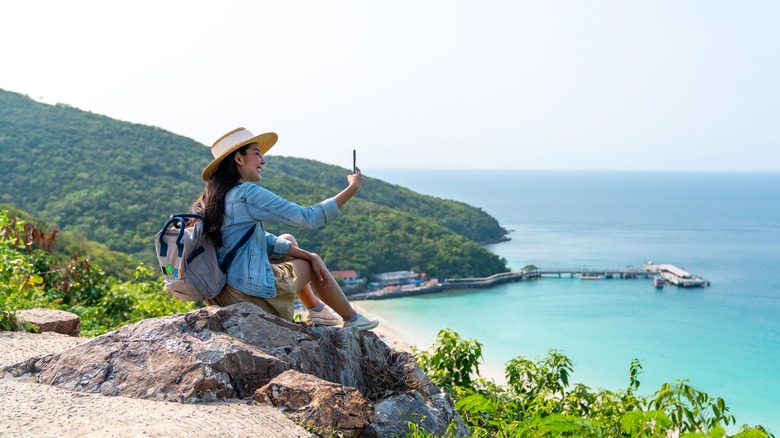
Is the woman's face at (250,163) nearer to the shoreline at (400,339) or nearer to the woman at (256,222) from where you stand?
the woman at (256,222)

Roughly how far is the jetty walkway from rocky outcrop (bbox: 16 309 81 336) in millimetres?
35412

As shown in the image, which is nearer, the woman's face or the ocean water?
the woman's face

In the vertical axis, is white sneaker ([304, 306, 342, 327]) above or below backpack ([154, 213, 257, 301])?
below

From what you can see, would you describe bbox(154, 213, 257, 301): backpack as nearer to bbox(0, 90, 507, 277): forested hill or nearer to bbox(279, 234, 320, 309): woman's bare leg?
bbox(279, 234, 320, 309): woman's bare leg

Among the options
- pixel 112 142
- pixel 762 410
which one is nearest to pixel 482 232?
pixel 112 142

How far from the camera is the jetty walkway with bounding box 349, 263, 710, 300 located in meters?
42.7

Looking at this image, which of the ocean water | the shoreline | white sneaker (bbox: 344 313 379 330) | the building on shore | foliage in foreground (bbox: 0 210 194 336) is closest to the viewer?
white sneaker (bbox: 344 313 379 330)

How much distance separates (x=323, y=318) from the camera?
168 inches

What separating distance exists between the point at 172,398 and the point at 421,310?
3755cm

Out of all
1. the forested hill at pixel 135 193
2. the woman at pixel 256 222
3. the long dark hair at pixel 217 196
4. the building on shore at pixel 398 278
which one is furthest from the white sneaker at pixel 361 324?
the building on shore at pixel 398 278

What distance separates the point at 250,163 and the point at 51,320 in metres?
2.52

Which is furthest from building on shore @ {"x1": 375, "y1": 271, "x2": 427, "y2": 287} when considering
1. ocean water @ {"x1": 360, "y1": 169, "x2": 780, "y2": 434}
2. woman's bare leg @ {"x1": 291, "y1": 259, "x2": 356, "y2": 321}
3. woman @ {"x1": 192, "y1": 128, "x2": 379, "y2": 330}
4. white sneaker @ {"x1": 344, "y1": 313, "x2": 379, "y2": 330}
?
woman @ {"x1": 192, "y1": 128, "x2": 379, "y2": 330}

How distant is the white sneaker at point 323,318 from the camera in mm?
4242

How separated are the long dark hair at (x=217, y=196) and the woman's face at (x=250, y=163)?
2 cm
